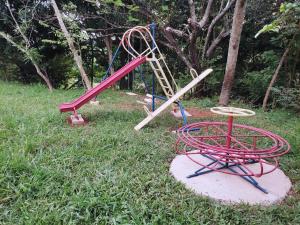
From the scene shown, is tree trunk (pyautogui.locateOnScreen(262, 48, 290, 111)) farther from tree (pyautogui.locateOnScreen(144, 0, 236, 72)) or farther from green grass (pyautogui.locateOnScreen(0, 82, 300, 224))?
green grass (pyautogui.locateOnScreen(0, 82, 300, 224))

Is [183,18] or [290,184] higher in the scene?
[183,18]

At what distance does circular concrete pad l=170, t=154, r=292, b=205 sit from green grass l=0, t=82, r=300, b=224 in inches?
3.5

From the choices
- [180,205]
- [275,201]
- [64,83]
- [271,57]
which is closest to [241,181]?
[275,201]

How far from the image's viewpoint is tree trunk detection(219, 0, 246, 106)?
4949 mm

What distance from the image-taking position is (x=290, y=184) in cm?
256

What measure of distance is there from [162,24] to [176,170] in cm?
482

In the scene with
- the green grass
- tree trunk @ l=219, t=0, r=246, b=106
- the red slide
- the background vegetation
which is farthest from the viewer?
the background vegetation

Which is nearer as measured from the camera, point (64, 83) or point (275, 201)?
point (275, 201)

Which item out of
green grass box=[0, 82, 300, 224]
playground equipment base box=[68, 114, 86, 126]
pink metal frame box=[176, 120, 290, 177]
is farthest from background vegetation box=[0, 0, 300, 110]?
playground equipment base box=[68, 114, 86, 126]

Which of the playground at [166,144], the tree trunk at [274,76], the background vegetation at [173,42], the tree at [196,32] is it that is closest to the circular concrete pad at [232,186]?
the playground at [166,144]

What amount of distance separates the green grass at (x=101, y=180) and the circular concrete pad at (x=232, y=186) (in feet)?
0.29

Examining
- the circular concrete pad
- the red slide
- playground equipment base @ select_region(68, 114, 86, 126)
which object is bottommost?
playground equipment base @ select_region(68, 114, 86, 126)

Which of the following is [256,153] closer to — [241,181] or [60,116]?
[241,181]

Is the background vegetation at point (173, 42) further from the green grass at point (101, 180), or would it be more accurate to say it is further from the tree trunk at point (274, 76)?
the green grass at point (101, 180)
